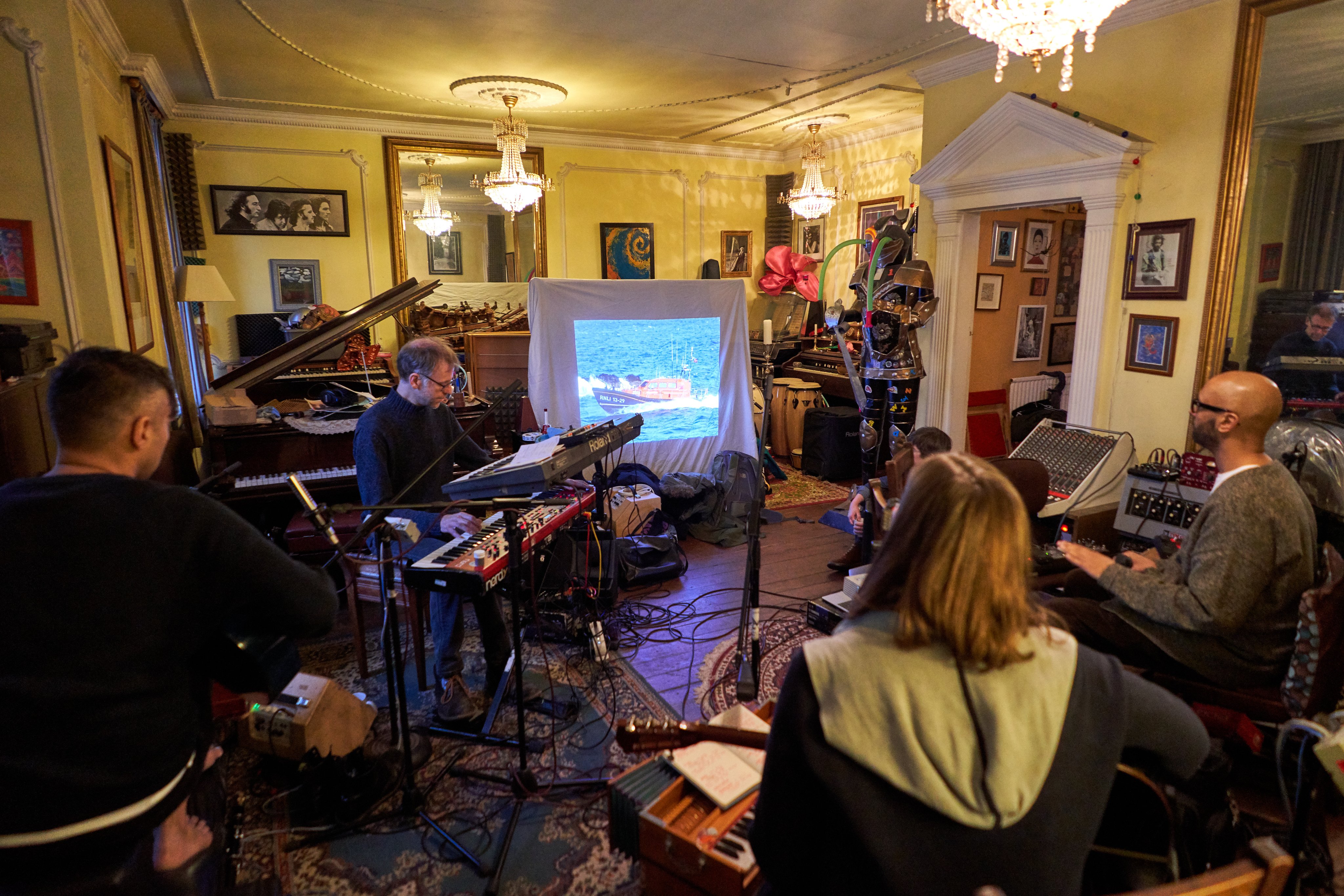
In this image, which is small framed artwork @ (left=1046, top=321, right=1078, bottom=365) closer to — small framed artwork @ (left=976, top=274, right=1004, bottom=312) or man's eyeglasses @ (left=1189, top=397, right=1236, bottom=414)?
small framed artwork @ (left=976, top=274, right=1004, bottom=312)

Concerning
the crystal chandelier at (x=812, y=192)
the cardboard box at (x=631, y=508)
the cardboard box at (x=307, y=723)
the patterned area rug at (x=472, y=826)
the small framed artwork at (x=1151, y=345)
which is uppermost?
the crystal chandelier at (x=812, y=192)

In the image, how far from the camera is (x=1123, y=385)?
160 inches

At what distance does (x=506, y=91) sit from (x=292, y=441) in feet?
10.6

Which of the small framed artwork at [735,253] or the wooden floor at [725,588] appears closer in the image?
Answer: the wooden floor at [725,588]

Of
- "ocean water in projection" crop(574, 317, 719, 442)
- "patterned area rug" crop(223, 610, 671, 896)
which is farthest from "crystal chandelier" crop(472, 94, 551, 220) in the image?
"patterned area rug" crop(223, 610, 671, 896)

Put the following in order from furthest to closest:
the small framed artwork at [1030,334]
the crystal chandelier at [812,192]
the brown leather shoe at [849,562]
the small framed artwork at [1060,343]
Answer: the crystal chandelier at [812,192]
the small framed artwork at [1060,343]
the small framed artwork at [1030,334]
the brown leather shoe at [849,562]

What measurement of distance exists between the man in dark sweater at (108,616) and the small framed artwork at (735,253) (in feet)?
23.8

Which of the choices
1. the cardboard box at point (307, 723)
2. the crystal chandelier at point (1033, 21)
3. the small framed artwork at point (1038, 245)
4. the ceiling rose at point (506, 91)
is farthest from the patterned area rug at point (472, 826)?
the small framed artwork at point (1038, 245)

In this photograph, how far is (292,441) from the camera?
3947 mm

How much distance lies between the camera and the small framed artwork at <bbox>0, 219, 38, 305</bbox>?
2.96 m

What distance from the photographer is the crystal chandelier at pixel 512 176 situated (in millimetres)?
5586

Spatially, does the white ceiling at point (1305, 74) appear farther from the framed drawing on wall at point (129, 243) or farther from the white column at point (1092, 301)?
the framed drawing on wall at point (129, 243)

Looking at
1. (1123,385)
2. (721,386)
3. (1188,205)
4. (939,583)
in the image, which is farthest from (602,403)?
(939,583)

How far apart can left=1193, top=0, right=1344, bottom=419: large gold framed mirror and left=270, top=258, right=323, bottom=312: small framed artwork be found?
655cm
